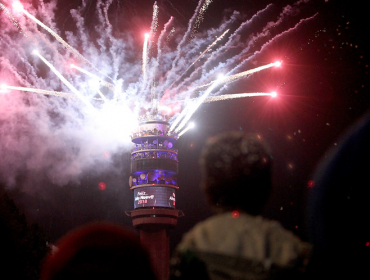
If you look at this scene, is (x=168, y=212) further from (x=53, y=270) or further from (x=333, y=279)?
(x=53, y=270)

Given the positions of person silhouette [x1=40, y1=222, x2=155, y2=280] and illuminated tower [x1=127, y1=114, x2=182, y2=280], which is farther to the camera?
illuminated tower [x1=127, y1=114, x2=182, y2=280]

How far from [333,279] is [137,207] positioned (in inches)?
2808

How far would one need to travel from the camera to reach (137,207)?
85.3 m

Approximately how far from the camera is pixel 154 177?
84812mm

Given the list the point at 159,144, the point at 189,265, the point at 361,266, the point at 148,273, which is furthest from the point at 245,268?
the point at 159,144

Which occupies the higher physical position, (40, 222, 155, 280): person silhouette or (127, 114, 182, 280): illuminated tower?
(127, 114, 182, 280): illuminated tower

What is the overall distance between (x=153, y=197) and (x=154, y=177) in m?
4.17

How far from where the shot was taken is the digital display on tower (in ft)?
276

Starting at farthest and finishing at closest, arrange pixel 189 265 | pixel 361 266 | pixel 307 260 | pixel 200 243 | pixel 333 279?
pixel 361 266
pixel 333 279
pixel 307 260
pixel 200 243
pixel 189 265

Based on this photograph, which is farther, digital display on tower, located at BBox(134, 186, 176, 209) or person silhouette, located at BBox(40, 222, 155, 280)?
digital display on tower, located at BBox(134, 186, 176, 209)

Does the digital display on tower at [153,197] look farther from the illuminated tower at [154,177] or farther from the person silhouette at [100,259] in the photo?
the person silhouette at [100,259]

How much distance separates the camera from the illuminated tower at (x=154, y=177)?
276 ft

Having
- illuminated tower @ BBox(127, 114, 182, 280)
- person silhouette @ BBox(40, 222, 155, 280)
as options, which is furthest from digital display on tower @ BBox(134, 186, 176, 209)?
person silhouette @ BBox(40, 222, 155, 280)

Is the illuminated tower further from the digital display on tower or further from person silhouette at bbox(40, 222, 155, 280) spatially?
person silhouette at bbox(40, 222, 155, 280)
